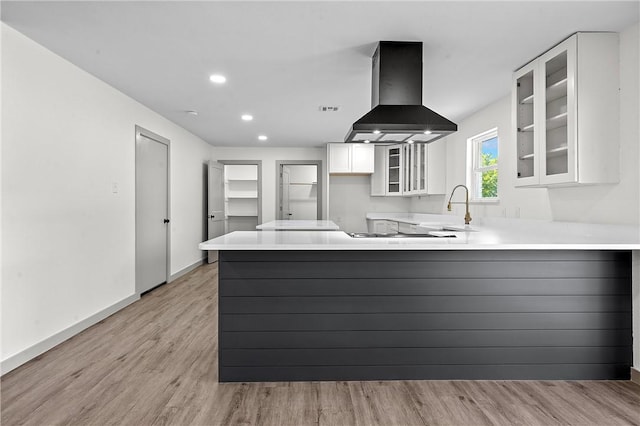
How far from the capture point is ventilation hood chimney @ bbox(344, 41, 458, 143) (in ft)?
9.15

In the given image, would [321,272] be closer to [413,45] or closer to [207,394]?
[207,394]

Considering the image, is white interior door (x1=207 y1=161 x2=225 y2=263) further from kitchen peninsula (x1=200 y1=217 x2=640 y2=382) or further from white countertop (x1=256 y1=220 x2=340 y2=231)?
kitchen peninsula (x1=200 y1=217 x2=640 y2=382)

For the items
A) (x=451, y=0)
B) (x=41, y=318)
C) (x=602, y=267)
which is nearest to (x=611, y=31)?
(x=451, y=0)

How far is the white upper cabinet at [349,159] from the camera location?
7.18 meters

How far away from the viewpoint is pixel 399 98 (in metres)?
2.86

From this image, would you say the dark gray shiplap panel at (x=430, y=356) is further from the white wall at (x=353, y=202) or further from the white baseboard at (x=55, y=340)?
the white wall at (x=353, y=202)

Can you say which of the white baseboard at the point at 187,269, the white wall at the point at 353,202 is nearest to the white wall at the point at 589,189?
the white wall at the point at 353,202

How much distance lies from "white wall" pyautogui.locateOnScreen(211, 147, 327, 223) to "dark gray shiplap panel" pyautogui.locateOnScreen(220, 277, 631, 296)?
5.46 meters

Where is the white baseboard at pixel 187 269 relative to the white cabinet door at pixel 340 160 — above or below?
below

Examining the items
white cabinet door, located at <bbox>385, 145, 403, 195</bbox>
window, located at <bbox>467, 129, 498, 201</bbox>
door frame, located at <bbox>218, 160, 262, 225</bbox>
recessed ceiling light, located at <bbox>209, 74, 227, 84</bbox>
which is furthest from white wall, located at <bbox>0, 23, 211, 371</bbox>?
white cabinet door, located at <bbox>385, 145, 403, 195</bbox>

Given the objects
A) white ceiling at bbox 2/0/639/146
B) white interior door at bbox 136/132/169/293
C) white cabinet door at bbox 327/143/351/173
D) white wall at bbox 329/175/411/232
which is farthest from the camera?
white wall at bbox 329/175/411/232

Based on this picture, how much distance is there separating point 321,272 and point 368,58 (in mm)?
1856

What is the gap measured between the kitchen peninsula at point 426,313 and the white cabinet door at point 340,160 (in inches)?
192

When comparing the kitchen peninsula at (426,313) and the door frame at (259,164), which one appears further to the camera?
the door frame at (259,164)
